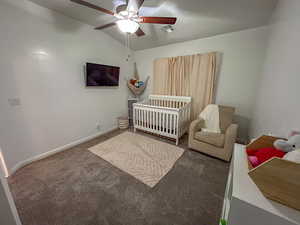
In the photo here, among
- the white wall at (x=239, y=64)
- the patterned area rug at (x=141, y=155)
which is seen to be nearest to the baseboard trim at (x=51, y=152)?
the patterned area rug at (x=141, y=155)

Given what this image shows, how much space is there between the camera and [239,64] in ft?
7.91

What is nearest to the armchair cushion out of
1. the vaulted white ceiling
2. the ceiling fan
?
the ceiling fan

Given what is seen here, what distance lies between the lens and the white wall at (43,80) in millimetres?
1678

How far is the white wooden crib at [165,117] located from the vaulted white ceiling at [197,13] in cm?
151

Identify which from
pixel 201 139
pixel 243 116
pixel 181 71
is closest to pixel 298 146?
pixel 201 139

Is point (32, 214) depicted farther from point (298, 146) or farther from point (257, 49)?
point (257, 49)

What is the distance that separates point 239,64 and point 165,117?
1.90 m

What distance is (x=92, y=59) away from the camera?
8.78 ft

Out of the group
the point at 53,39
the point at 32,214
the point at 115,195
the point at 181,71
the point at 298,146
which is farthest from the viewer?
the point at 181,71

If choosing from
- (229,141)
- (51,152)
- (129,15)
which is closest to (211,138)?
(229,141)

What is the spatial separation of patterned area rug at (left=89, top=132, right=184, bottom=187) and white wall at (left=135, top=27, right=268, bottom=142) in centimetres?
162

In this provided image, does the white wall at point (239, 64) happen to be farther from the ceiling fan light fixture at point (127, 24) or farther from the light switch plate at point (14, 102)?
the light switch plate at point (14, 102)

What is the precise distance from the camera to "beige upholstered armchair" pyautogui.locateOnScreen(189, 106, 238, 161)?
6.27 feet

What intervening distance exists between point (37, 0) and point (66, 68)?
100cm
